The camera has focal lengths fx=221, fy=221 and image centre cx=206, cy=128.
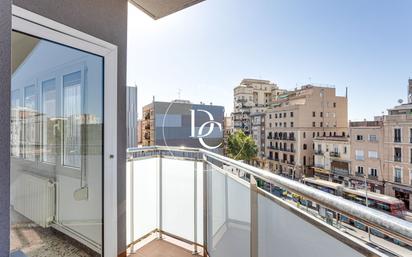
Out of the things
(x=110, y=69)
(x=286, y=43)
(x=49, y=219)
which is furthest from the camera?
(x=286, y=43)

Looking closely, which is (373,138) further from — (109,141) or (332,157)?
(109,141)

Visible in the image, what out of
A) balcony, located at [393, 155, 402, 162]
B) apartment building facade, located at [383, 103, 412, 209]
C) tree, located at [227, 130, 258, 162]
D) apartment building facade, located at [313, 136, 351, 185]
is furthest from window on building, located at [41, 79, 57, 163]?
balcony, located at [393, 155, 402, 162]

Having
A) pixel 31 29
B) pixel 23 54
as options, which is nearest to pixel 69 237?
pixel 23 54

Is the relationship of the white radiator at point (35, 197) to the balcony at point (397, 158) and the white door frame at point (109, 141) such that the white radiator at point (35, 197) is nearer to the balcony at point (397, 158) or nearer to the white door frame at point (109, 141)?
the white door frame at point (109, 141)

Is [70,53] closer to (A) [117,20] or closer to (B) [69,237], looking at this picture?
(A) [117,20]

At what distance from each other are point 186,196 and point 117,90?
113 cm

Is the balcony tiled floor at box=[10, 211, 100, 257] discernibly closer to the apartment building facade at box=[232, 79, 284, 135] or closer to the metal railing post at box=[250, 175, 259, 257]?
the metal railing post at box=[250, 175, 259, 257]

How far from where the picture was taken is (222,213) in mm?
1514

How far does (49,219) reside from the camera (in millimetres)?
1481

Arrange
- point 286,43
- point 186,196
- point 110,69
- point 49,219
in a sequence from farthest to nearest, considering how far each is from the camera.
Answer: point 286,43, point 186,196, point 110,69, point 49,219

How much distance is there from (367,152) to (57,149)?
9.64 ft

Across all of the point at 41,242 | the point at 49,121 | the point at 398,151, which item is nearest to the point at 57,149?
the point at 49,121

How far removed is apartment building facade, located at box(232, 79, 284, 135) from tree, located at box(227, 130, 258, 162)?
1.04 ft

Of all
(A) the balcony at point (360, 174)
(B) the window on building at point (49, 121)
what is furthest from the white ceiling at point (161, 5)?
(A) the balcony at point (360, 174)
